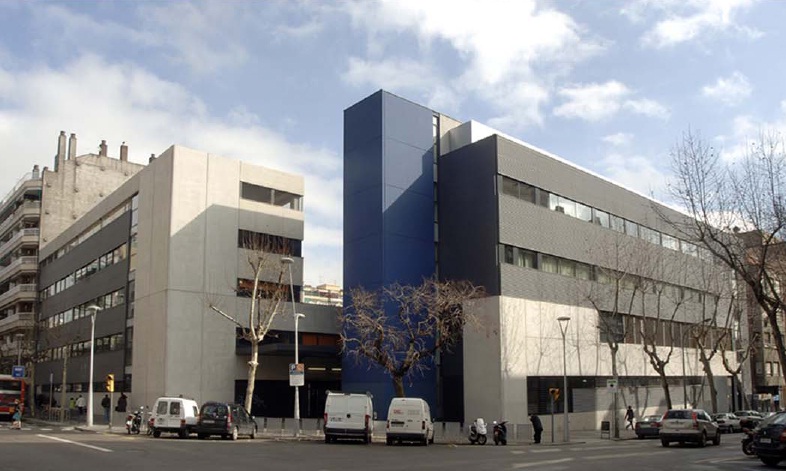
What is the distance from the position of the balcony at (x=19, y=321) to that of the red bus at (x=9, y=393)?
69.8ft

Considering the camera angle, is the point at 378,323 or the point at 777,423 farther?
the point at 378,323

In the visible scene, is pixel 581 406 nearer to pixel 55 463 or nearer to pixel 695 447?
pixel 695 447

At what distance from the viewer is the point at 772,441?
73.4 ft

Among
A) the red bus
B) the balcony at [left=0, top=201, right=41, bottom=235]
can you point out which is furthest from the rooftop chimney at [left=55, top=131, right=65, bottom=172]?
the red bus

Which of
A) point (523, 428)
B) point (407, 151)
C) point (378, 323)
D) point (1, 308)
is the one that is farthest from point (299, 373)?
point (1, 308)

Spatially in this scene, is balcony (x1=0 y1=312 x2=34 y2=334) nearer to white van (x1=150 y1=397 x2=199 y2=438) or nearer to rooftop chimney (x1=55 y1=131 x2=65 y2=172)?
rooftop chimney (x1=55 y1=131 x2=65 y2=172)

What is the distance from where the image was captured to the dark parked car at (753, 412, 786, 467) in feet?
72.6

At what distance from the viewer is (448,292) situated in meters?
38.8

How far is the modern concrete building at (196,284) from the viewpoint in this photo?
4584 centimetres

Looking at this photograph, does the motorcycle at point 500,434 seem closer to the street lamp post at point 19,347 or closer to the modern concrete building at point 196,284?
the modern concrete building at point 196,284

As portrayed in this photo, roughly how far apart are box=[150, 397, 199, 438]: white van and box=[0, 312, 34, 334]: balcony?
46962mm

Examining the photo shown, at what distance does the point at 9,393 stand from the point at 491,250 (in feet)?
120

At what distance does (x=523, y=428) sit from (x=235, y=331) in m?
20.4

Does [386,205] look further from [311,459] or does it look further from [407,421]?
[311,459]
